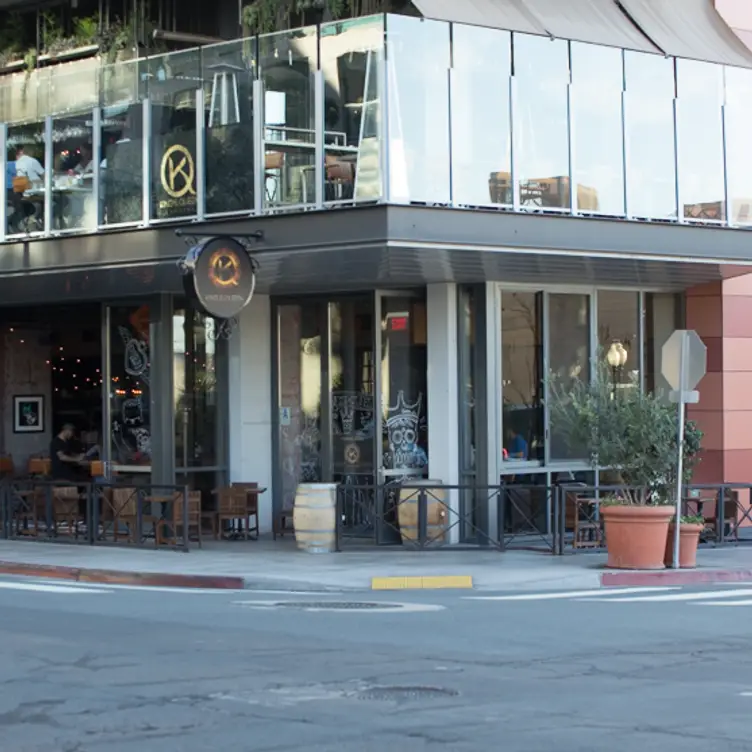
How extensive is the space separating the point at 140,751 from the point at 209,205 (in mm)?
13302

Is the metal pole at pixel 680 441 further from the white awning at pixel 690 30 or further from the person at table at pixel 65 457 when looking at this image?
the person at table at pixel 65 457

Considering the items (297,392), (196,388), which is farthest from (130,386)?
(297,392)

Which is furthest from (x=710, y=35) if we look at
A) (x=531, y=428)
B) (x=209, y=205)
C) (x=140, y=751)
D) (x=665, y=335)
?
(x=140, y=751)

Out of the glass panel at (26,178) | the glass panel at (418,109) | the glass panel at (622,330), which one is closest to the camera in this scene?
the glass panel at (418,109)

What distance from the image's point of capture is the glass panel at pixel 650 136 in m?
20.5

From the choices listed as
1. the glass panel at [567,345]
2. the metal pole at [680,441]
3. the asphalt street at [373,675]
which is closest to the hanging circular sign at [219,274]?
the glass panel at [567,345]

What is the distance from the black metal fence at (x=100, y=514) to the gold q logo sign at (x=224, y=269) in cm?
286

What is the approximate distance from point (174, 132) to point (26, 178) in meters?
3.33

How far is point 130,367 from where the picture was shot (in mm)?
22688

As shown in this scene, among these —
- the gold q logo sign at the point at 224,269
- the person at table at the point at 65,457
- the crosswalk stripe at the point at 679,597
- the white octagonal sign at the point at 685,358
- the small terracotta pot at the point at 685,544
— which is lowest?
the crosswalk stripe at the point at 679,597

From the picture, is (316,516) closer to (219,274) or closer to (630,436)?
(219,274)

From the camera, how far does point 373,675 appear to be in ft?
32.6

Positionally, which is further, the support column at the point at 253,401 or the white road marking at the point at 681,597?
the support column at the point at 253,401

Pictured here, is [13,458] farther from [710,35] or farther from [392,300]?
[710,35]
